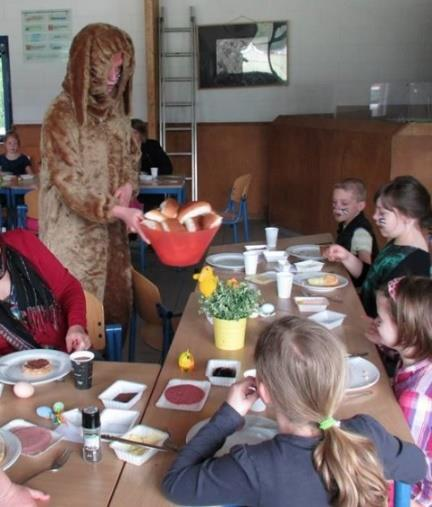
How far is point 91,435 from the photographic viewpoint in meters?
1.25

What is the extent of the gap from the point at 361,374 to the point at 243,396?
1.54ft

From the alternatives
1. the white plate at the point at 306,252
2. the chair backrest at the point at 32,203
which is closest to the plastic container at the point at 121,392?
the white plate at the point at 306,252

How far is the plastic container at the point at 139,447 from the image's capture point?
4.11ft

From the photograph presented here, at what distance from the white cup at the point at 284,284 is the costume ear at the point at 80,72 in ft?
3.53

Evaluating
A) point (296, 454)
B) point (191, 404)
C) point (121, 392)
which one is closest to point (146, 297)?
point (121, 392)

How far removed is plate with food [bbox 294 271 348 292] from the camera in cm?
239

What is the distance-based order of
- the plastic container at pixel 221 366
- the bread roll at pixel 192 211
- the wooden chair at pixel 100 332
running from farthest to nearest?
1. the wooden chair at pixel 100 332
2. the bread roll at pixel 192 211
3. the plastic container at pixel 221 366

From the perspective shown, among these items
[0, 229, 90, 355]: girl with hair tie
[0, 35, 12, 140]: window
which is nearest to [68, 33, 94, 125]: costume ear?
[0, 229, 90, 355]: girl with hair tie

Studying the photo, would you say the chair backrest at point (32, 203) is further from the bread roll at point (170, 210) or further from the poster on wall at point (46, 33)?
the bread roll at point (170, 210)

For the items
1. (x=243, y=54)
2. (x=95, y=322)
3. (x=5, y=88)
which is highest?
(x=243, y=54)

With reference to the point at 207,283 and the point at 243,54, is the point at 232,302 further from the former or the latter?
the point at 243,54

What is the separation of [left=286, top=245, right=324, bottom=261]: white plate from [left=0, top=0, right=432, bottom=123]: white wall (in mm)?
4723

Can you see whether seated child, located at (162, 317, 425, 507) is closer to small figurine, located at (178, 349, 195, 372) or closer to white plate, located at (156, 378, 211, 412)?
white plate, located at (156, 378, 211, 412)

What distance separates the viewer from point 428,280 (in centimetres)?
171
